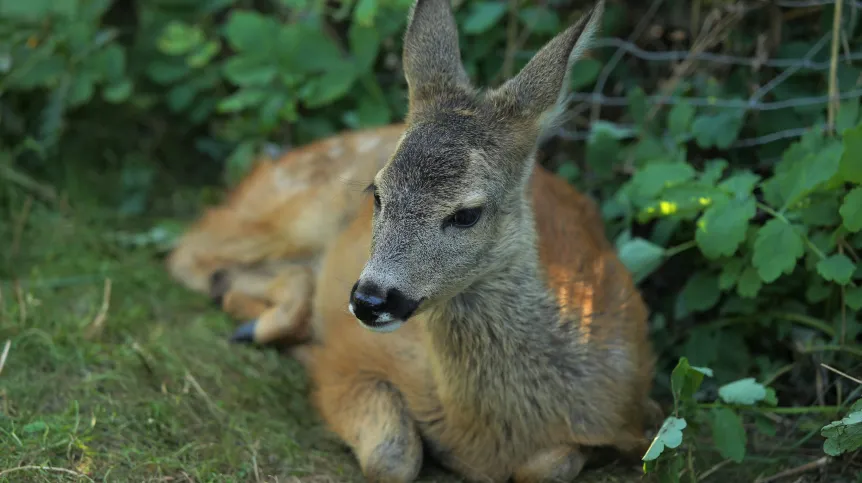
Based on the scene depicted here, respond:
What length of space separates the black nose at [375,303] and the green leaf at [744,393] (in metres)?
1.22

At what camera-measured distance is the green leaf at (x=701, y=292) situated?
3.98 metres

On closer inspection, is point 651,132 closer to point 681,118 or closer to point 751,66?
point 681,118

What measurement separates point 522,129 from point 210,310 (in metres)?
2.29

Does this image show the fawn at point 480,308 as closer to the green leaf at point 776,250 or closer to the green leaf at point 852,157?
the green leaf at point 776,250

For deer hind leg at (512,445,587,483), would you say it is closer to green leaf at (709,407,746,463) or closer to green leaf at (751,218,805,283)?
green leaf at (709,407,746,463)

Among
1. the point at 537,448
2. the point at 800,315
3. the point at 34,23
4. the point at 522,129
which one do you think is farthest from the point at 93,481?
the point at 34,23

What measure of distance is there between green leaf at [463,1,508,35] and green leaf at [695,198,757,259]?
1.66m

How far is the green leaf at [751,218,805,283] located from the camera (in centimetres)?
348

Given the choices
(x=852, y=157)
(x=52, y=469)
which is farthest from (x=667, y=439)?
Answer: (x=52, y=469)

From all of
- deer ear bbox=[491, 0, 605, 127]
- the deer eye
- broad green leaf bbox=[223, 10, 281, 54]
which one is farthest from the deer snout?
broad green leaf bbox=[223, 10, 281, 54]

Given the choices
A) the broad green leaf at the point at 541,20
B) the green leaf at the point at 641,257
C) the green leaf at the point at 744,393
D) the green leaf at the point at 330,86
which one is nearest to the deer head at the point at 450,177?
the green leaf at the point at 641,257

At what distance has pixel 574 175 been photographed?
4824mm

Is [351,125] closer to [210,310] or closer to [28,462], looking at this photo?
[210,310]

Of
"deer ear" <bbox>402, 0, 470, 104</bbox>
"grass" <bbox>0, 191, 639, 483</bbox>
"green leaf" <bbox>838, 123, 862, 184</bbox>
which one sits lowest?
"grass" <bbox>0, 191, 639, 483</bbox>
